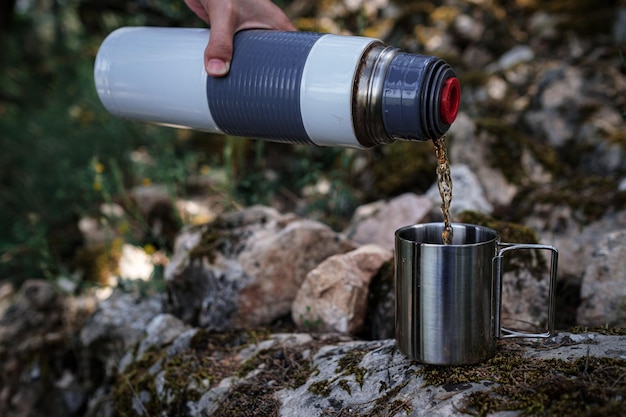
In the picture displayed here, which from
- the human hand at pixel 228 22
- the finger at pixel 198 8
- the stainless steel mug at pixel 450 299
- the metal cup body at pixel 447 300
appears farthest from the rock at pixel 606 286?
the finger at pixel 198 8

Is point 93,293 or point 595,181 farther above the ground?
point 595,181

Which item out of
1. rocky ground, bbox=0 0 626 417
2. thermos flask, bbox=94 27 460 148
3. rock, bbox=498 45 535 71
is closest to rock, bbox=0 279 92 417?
rocky ground, bbox=0 0 626 417

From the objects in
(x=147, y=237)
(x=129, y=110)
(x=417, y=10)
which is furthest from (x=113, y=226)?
(x=417, y=10)

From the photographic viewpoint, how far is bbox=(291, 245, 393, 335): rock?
2330mm

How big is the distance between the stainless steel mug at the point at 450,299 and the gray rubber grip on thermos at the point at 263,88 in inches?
19.8

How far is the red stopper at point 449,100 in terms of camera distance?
1.58 metres

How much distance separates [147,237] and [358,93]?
2.37 m

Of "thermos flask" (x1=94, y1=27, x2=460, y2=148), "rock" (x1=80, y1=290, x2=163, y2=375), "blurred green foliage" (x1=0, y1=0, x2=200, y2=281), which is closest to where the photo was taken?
"thermos flask" (x1=94, y1=27, x2=460, y2=148)

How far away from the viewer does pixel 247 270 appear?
2531 millimetres

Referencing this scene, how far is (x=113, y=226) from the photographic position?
425 centimetres

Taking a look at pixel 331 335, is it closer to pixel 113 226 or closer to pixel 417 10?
pixel 113 226

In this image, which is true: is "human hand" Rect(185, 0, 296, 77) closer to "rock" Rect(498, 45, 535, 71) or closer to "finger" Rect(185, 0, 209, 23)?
"finger" Rect(185, 0, 209, 23)

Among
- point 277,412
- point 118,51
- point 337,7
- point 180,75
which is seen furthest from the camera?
point 337,7

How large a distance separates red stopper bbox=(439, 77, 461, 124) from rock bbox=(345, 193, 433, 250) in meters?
1.34
